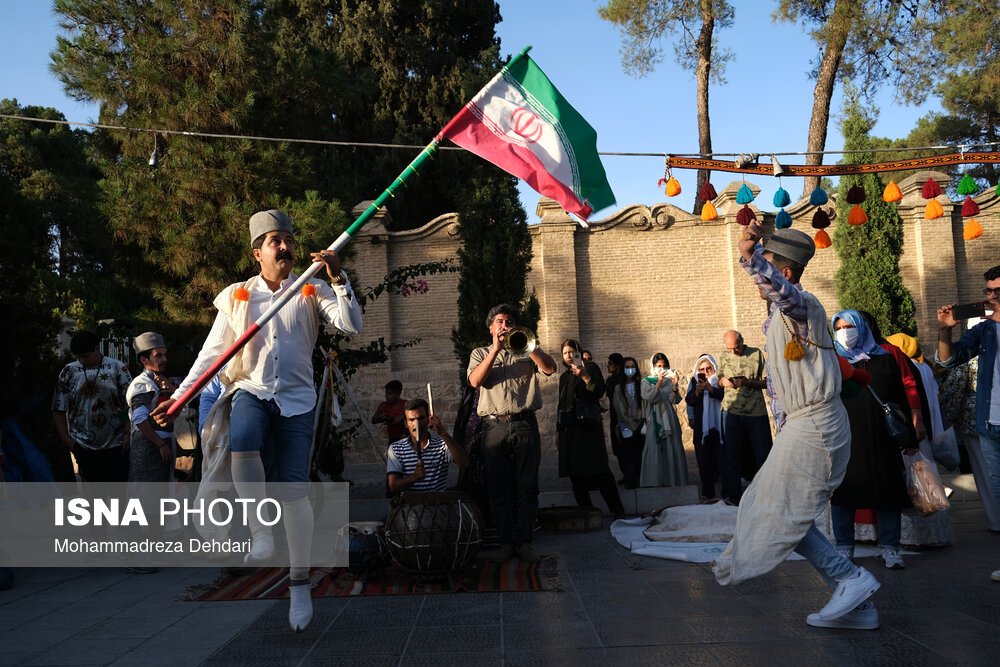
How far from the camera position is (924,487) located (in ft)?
17.8

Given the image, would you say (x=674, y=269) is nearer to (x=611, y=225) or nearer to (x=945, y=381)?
(x=611, y=225)

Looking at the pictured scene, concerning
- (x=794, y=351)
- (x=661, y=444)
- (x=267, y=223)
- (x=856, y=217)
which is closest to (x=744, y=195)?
(x=856, y=217)

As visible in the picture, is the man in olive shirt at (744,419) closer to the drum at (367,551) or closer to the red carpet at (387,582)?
the red carpet at (387,582)

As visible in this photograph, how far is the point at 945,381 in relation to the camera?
25.6 ft

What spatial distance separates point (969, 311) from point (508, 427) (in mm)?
3521

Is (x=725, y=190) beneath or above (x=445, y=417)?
above

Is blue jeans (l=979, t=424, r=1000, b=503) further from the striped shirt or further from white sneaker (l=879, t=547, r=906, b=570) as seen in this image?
the striped shirt

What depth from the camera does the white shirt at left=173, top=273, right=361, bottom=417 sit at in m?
4.47

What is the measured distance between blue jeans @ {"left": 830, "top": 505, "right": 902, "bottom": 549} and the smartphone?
162 centimetres

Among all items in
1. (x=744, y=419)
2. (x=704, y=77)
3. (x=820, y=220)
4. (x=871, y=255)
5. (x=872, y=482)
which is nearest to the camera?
(x=872, y=482)

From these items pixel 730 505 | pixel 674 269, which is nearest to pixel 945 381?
pixel 730 505

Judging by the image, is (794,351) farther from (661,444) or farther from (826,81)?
(826,81)

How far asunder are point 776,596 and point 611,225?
613 inches

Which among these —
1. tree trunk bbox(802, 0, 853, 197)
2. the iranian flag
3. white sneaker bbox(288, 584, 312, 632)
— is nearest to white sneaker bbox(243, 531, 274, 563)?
white sneaker bbox(288, 584, 312, 632)
